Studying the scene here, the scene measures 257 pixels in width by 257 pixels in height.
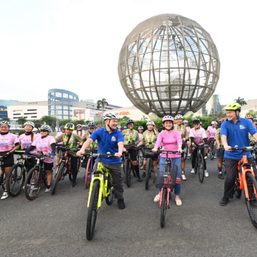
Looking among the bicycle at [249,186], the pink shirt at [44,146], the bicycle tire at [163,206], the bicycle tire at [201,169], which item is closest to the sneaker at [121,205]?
the bicycle tire at [163,206]

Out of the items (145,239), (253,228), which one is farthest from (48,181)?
(253,228)

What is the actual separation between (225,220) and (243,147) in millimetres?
1249

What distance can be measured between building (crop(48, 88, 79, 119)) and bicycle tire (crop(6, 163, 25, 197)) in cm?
12435

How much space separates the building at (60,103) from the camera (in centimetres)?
13225

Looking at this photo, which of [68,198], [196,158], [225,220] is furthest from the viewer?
[196,158]

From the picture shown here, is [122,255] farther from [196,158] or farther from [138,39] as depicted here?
[138,39]

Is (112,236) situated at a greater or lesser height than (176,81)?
lesser

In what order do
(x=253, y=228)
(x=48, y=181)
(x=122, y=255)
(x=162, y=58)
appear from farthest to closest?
(x=162, y=58) → (x=48, y=181) → (x=253, y=228) → (x=122, y=255)

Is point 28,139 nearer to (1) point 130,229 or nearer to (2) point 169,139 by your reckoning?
(2) point 169,139

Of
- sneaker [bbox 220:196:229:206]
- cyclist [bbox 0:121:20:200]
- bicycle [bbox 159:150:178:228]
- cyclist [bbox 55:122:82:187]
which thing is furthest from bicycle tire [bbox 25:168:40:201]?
sneaker [bbox 220:196:229:206]

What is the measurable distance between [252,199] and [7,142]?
536cm

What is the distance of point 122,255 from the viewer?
9.60 feet

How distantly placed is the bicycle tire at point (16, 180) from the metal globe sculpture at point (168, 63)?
46.6 ft

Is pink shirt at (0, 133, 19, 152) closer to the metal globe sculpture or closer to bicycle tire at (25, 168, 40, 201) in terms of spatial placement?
bicycle tire at (25, 168, 40, 201)
